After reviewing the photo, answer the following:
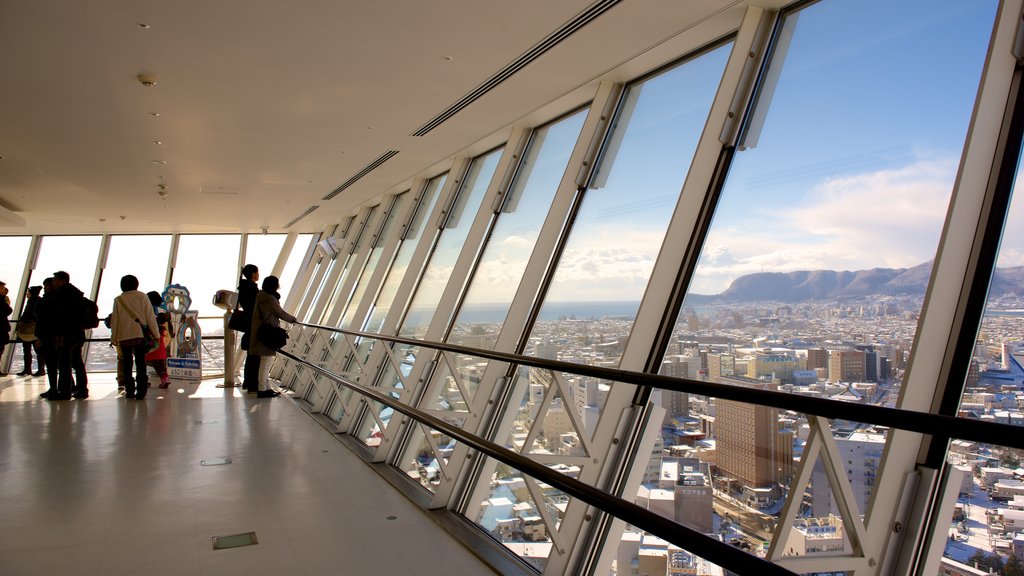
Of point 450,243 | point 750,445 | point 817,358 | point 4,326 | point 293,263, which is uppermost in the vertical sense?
point 450,243

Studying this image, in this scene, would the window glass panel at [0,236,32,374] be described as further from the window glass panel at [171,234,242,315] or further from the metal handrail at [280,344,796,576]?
the metal handrail at [280,344,796,576]

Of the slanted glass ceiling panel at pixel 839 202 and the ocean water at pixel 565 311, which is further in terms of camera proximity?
the ocean water at pixel 565 311

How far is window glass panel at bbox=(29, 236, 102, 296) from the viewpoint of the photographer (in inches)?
564

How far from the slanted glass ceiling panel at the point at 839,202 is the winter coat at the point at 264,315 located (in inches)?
212

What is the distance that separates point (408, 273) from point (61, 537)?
4.76 meters

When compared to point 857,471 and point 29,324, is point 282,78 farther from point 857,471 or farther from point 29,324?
point 29,324

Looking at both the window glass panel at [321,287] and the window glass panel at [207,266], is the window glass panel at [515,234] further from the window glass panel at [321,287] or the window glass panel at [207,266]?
the window glass panel at [207,266]

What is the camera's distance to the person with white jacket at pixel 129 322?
775 centimetres

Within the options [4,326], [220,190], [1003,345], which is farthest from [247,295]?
[1003,345]

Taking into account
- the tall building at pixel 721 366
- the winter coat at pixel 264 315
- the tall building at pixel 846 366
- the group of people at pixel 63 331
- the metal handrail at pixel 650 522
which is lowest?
the group of people at pixel 63 331

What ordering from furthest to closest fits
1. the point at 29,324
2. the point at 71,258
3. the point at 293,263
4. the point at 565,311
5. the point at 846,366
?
the point at 293,263 < the point at 71,258 < the point at 29,324 < the point at 565,311 < the point at 846,366

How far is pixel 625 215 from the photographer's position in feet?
14.2

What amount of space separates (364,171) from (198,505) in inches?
194

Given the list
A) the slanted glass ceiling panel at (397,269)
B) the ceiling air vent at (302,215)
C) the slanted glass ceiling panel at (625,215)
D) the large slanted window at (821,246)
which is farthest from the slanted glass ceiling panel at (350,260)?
the large slanted window at (821,246)
